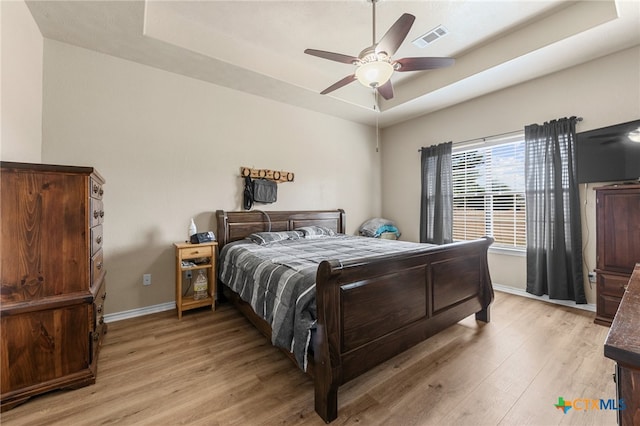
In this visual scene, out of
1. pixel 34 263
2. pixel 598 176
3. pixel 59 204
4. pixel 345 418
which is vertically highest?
pixel 598 176

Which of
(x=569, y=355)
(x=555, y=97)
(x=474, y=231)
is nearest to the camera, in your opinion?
(x=569, y=355)

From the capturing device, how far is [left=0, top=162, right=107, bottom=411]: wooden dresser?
155 centimetres

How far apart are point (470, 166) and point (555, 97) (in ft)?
4.16

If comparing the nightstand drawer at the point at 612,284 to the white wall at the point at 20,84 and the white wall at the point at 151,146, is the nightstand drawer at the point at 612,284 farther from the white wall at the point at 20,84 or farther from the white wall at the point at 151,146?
the white wall at the point at 20,84

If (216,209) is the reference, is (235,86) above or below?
above

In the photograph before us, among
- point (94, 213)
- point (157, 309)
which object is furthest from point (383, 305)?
point (157, 309)

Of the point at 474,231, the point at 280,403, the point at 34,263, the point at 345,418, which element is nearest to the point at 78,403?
the point at 34,263

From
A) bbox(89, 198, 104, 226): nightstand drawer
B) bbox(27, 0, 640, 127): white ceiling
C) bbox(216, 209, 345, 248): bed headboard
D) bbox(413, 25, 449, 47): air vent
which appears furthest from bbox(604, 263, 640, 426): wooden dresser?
bbox(216, 209, 345, 248): bed headboard

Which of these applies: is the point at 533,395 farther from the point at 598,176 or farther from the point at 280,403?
the point at 598,176

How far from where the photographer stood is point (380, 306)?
1.76 meters

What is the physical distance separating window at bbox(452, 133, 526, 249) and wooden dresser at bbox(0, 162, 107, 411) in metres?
4.61

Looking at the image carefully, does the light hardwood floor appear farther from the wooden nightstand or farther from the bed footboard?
the wooden nightstand

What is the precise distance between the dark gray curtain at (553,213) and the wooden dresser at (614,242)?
1.23 feet

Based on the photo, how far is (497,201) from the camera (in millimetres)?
3852
